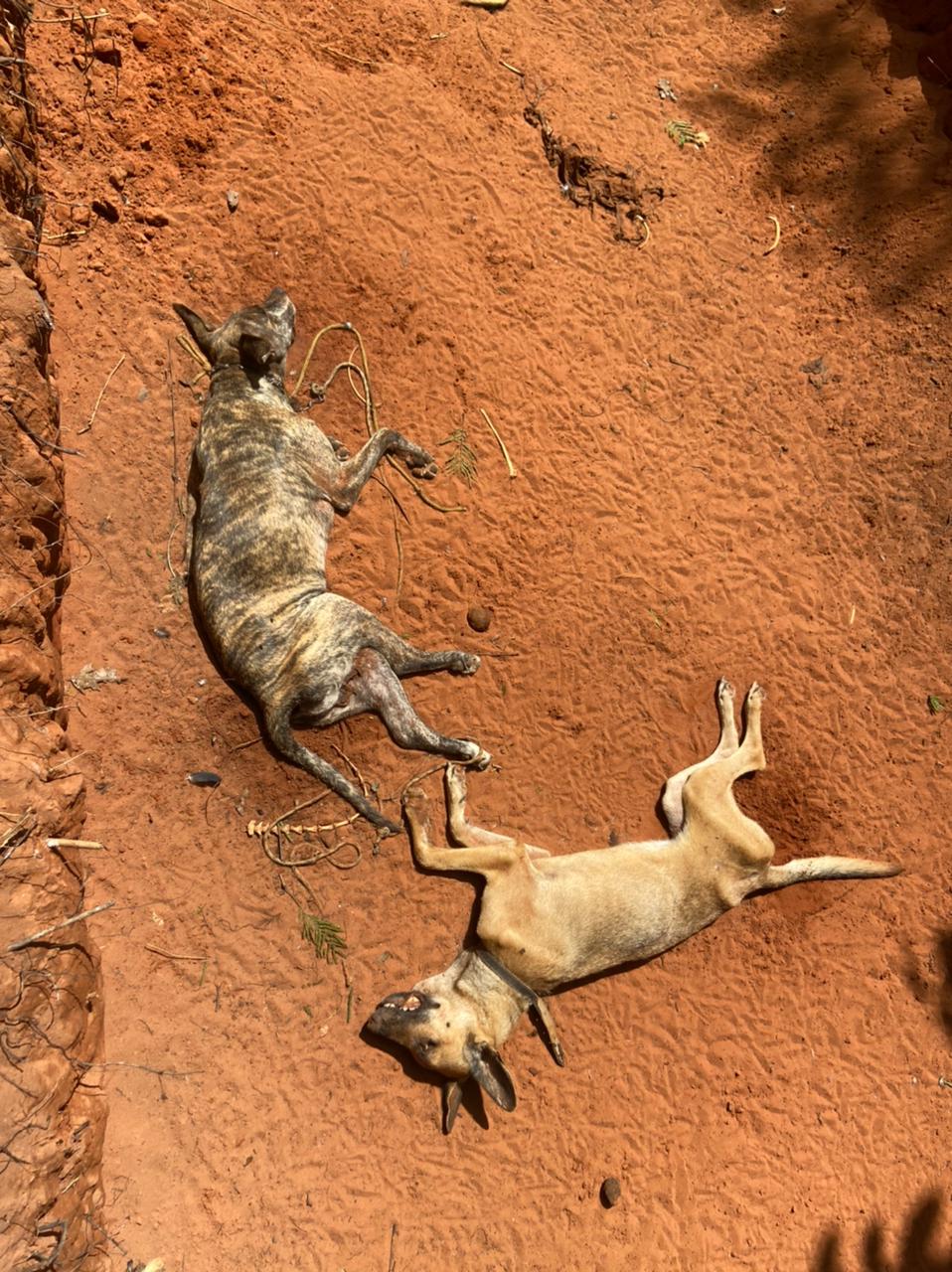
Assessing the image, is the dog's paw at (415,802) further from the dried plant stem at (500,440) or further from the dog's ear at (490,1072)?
the dried plant stem at (500,440)

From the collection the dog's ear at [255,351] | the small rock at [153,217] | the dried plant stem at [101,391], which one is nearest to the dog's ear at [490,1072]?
the dog's ear at [255,351]

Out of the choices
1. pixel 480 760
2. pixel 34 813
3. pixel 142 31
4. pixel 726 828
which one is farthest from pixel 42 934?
pixel 142 31

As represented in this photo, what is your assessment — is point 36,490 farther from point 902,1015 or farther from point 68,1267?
point 902,1015

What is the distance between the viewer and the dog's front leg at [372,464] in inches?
183

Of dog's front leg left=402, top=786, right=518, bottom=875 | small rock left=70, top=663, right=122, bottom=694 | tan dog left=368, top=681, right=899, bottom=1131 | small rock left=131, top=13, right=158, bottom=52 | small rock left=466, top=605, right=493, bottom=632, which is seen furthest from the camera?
small rock left=466, top=605, right=493, bottom=632

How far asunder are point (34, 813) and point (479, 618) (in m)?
2.83

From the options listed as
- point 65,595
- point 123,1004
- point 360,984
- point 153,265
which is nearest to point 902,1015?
point 360,984

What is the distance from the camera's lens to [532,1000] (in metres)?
4.18

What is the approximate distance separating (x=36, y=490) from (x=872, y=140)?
679 cm

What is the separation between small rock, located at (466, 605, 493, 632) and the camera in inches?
189

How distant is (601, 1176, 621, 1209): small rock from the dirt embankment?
296 centimetres

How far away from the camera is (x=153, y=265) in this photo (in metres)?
4.72

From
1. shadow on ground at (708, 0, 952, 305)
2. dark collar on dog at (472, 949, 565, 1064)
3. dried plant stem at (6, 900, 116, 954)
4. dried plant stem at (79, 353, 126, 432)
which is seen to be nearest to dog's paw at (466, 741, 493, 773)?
dark collar on dog at (472, 949, 565, 1064)

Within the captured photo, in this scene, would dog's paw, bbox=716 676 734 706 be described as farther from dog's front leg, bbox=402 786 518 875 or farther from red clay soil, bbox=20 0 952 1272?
dog's front leg, bbox=402 786 518 875
